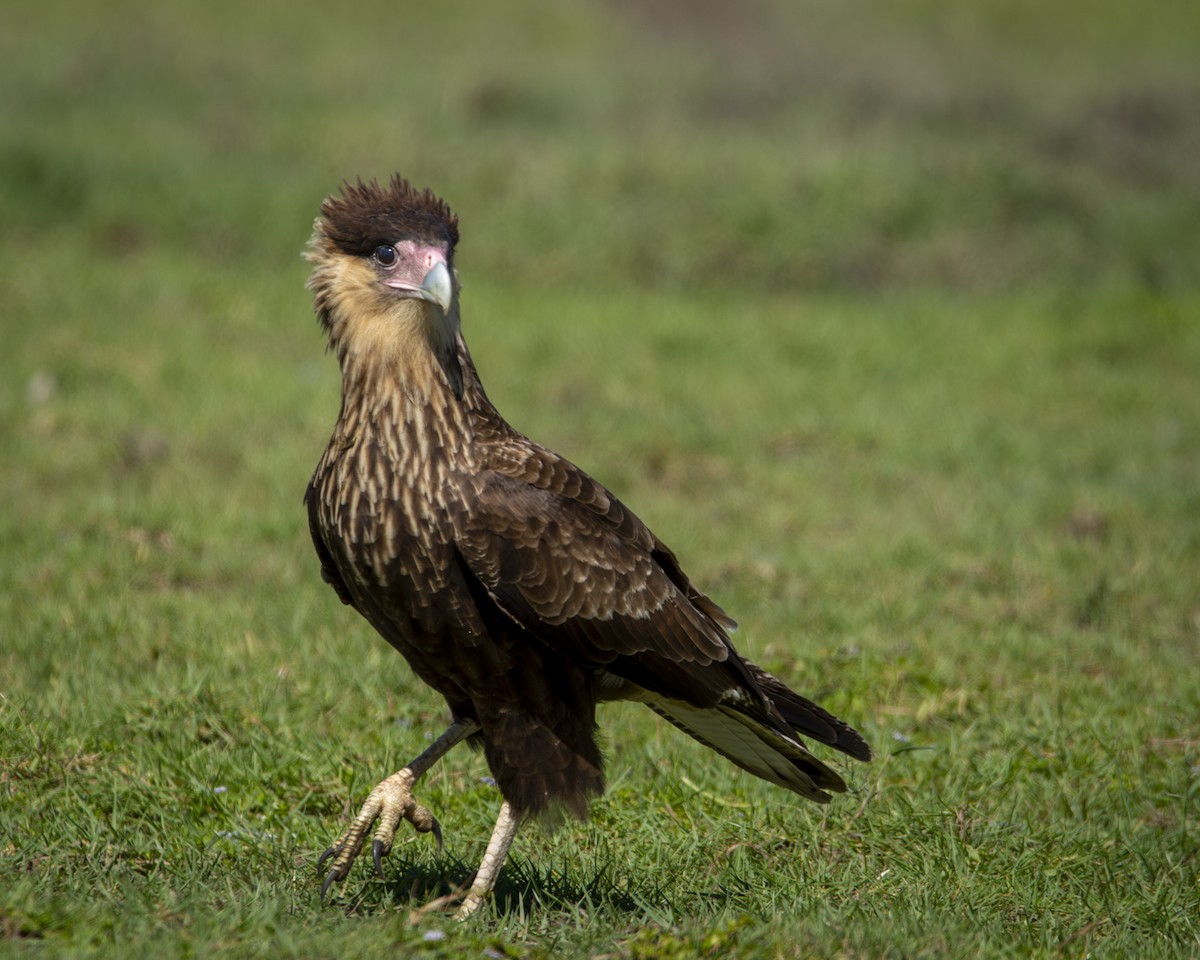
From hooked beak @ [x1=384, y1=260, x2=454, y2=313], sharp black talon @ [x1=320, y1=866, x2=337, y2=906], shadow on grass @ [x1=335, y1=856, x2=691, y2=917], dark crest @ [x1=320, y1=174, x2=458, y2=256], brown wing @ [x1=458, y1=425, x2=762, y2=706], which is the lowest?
→ shadow on grass @ [x1=335, y1=856, x2=691, y2=917]

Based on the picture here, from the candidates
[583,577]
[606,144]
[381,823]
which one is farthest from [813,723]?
[606,144]

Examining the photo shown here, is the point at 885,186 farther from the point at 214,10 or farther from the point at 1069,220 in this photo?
the point at 214,10

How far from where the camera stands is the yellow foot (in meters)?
3.82

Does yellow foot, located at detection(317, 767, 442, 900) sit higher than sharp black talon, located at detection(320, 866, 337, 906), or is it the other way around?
yellow foot, located at detection(317, 767, 442, 900)

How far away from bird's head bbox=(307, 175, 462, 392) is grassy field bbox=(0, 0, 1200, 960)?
1483 mm

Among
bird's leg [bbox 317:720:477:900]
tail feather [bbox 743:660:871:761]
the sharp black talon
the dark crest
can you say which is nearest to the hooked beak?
the dark crest

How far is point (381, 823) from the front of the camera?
3.90 m

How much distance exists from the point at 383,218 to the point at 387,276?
6.3 inches

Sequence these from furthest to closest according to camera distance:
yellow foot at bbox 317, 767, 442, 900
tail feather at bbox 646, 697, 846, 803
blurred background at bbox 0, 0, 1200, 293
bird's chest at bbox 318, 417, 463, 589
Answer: blurred background at bbox 0, 0, 1200, 293
tail feather at bbox 646, 697, 846, 803
yellow foot at bbox 317, 767, 442, 900
bird's chest at bbox 318, 417, 463, 589

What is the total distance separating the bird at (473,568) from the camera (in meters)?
3.73

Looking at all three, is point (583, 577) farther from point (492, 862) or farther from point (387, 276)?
point (387, 276)

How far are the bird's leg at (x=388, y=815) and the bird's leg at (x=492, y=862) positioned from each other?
0.26m

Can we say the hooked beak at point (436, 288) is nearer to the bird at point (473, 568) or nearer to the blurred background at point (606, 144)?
the bird at point (473, 568)

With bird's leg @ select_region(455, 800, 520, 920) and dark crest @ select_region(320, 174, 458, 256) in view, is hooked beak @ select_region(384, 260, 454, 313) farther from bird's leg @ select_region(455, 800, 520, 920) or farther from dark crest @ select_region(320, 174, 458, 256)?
bird's leg @ select_region(455, 800, 520, 920)
